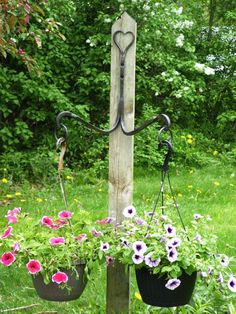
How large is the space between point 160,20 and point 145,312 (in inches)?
200

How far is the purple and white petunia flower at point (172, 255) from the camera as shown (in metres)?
2.43

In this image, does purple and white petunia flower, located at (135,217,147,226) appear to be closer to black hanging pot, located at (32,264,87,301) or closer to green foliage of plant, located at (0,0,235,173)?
black hanging pot, located at (32,264,87,301)

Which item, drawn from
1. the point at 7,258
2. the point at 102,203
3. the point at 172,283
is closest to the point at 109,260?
the point at 172,283

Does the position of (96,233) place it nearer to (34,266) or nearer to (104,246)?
(104,246)

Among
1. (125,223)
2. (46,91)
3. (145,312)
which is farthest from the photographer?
(46,91)

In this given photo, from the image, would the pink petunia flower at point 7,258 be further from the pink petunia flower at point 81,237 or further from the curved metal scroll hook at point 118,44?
the curved metal scroll hook at point 118,44

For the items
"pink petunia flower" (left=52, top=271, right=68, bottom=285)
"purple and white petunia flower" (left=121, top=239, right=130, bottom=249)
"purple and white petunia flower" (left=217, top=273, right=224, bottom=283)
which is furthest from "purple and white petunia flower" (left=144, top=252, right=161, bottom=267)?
"purple and white petunia flower" (left=217, top=273, right=224, bottom=283)

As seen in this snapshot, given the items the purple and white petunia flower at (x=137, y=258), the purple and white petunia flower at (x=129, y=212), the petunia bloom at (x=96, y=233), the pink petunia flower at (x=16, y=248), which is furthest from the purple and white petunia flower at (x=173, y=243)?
the pink petunia flower at (x=16, y=248)

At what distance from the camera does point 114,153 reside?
9.07 ft

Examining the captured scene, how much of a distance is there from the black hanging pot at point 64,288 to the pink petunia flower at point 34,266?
10 centimetres

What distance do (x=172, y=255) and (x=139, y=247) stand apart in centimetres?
13

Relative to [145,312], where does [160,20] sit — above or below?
above

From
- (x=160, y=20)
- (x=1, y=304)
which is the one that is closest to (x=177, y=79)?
(x=160, y=20)

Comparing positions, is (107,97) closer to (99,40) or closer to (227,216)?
(99,40)
